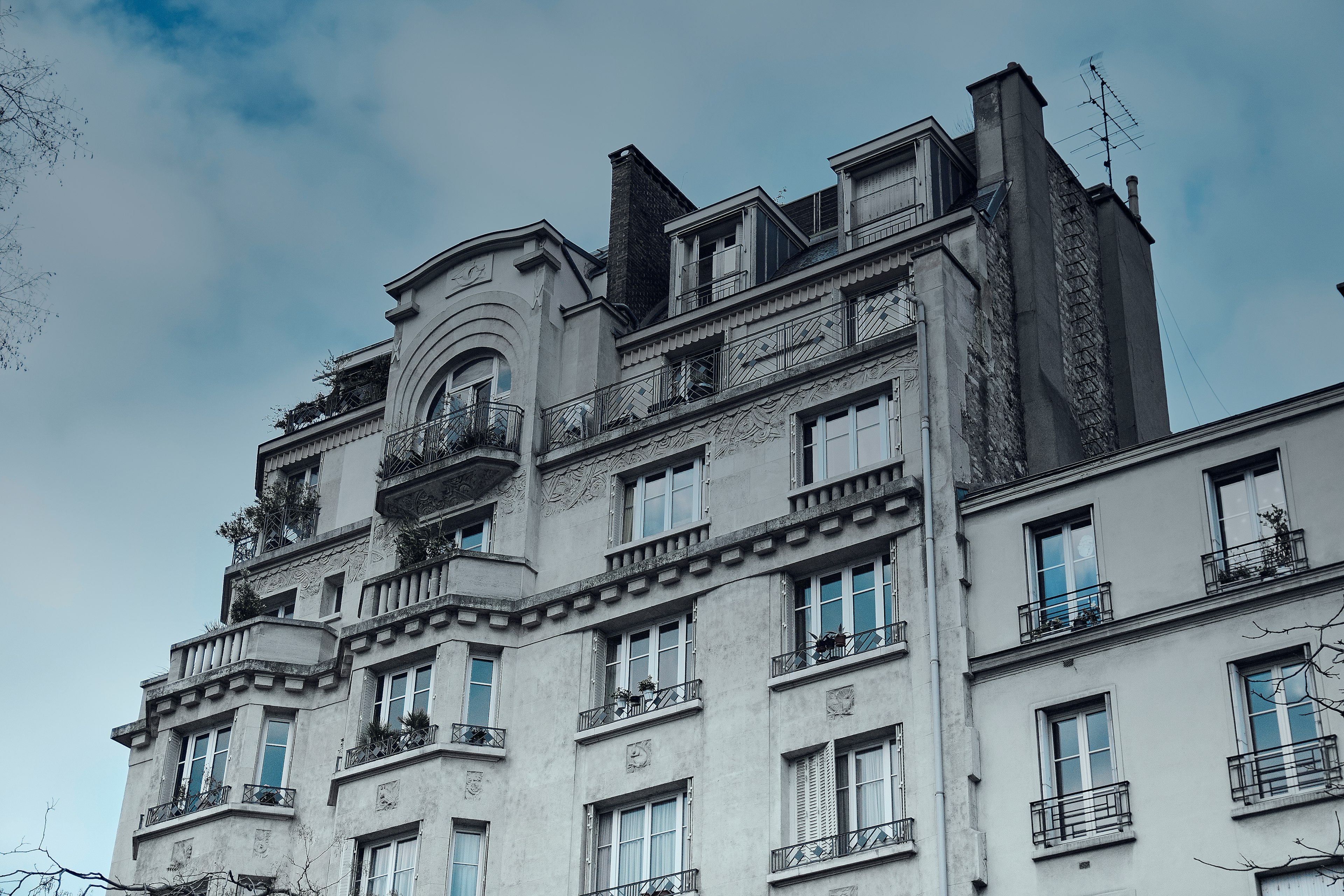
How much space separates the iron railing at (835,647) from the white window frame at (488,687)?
540 cm

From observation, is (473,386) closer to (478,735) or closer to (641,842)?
(478,735)

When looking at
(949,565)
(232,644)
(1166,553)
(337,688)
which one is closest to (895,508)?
(949,565)

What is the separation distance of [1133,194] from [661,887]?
2008cm

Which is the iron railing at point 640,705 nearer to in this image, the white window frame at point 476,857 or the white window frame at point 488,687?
the white window frame at point 488,687

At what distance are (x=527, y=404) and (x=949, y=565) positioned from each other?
400 inches

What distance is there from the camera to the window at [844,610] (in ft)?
87.8

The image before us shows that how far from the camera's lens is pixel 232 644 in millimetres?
33375

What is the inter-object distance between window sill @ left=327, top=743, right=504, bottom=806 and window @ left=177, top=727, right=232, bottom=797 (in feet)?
11.7

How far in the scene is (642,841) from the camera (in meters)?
27.5

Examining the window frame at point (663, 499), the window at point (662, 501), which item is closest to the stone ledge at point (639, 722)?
the window frame at point (663, 499)

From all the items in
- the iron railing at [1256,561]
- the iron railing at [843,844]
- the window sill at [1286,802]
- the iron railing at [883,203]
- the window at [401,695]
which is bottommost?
the window sill at [1286,802]

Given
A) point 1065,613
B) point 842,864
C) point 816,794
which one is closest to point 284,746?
point 816,794

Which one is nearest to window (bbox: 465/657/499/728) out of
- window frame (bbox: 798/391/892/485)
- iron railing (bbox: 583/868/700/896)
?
iron railing (bbox: 583/868/700/896)

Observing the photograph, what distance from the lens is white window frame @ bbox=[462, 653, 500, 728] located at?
98.1ft
